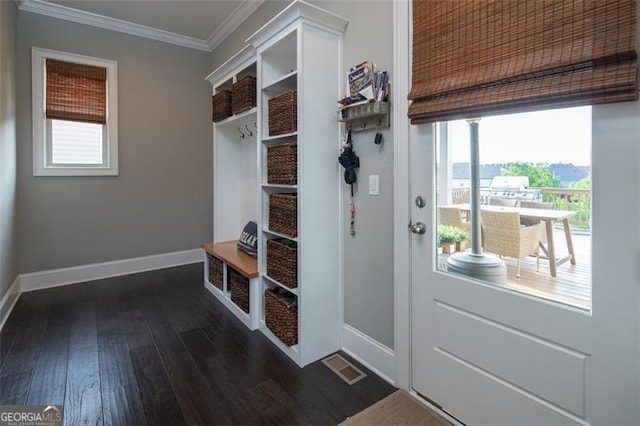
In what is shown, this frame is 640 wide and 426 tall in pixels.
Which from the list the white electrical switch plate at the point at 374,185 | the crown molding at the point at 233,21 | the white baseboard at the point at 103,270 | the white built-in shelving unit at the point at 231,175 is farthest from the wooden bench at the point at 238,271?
the crown molding at the point at 233,21

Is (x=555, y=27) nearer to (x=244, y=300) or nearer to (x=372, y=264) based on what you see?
(x=372, y=264)

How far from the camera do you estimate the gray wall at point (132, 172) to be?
341 cm

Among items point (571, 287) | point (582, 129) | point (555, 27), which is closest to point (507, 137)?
point (582, 129)

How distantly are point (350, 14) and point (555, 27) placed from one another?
129 centimetres

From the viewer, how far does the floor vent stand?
1.95 m

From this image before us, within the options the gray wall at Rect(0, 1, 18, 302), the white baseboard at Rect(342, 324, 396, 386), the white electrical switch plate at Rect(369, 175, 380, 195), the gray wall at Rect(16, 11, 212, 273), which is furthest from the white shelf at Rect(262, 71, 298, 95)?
the gray wall at Rect(16, 11, 212, 273)

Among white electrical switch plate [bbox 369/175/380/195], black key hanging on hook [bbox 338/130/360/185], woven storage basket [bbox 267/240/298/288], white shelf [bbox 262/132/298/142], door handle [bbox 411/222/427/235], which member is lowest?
woven storage basket [bbox 267/240/298/288]

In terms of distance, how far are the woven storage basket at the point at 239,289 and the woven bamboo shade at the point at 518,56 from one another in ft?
6.02

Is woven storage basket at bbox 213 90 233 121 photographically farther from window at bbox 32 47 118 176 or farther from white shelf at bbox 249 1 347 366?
window at bbox 32 47 118 176

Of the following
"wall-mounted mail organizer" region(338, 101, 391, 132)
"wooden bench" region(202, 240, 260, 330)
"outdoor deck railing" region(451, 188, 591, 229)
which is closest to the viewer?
"outdoor deck railing" region(451, 188, 591, 229)

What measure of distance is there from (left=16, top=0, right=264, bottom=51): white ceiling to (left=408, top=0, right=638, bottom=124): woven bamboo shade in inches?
92.0

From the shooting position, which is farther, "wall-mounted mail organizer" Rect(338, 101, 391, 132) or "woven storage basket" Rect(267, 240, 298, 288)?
"woven storage basket" Rect(267, 240, 298, 288)

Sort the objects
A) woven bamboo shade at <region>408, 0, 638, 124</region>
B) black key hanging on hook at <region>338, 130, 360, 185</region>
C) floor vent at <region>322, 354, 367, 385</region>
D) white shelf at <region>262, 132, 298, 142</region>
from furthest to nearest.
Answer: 1. white shelf at <region>262, 132, 298, 142</region>
2. black key hanging on hook at <region>338, 130, 360, 185</region>
3. floor vent at <region>322, 354, 367, 385</region>
4. woven bamboo shade at <region>408, 0, 638, 124</region>

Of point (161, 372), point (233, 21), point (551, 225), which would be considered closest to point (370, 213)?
point (551, 225)
